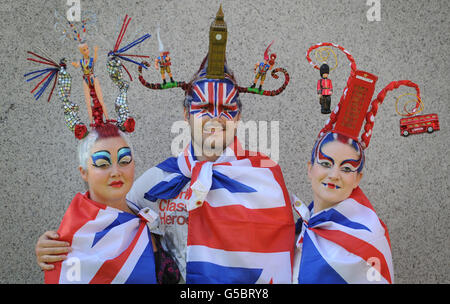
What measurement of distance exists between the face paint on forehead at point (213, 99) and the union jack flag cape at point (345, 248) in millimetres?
545

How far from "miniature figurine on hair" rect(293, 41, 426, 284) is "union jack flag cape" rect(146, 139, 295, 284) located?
8 cm

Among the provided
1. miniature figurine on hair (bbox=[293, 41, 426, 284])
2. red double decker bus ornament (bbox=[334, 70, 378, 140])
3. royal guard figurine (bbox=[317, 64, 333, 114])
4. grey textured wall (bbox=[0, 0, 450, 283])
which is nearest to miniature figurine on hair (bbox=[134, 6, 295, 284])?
miniature figurine on hair (bbox=[293, 41, 426, 284])

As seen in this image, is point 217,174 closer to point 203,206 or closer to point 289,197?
point 203,206

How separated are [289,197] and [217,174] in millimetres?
315

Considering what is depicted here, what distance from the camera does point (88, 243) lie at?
1490 mm

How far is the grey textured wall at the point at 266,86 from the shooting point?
88.9 inches

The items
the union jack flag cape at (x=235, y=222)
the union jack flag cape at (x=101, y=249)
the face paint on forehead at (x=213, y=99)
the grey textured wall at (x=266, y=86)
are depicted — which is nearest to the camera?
the union jack flag cape at (x=101, y=249)

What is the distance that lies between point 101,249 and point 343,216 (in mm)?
874

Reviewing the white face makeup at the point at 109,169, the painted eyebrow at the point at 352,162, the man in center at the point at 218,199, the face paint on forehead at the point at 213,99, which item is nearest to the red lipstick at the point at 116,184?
the white face makeup at the point at 109,169

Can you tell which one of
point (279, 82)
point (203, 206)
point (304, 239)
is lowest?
point (304, 239)

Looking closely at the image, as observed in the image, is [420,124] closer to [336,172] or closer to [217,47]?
[336,172]

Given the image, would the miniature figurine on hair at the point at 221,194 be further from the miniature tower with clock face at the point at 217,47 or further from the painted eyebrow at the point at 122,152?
the painted eyebrow at the point at 122,152

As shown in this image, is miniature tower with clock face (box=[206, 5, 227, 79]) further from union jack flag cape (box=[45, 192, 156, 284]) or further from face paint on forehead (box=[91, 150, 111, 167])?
union jack flag cape (box=[45, 192, 156, 284])
